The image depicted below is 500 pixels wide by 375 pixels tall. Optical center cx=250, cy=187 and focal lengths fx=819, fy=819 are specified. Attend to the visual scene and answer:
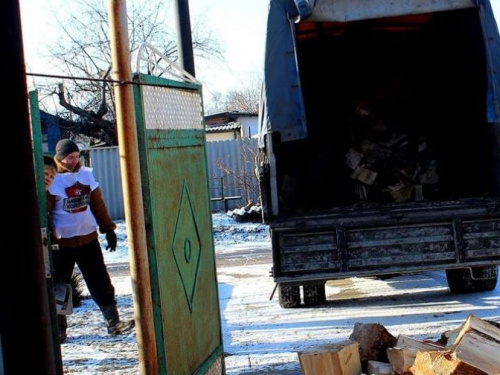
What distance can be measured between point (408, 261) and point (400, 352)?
246 centimetres

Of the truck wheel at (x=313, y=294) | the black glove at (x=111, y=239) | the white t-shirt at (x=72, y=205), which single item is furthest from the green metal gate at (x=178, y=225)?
the truck wheel at (x=313, y=294)

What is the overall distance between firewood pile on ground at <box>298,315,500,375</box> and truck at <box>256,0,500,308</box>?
72.3 inches

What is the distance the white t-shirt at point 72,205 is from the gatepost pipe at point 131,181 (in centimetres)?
326

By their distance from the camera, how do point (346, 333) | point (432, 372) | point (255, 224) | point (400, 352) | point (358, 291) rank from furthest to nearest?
point (255, 224)
point (358, 291)
point (346, 333)
point (400, 352)
point (432, 372)

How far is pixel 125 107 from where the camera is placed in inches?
170

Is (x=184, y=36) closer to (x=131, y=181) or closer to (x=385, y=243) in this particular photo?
(x=385, y=243)

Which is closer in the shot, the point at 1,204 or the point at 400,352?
the point at 1,204

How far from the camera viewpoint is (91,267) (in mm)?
7641

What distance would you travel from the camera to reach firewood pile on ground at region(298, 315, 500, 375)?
4812 mm

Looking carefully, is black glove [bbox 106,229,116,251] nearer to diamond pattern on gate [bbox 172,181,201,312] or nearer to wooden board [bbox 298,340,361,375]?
diamond pattern on gate [bbox 172,181,201,312]

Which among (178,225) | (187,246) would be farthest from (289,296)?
(178,225)

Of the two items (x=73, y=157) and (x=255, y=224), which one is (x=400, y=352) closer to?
(x=73, y=157)

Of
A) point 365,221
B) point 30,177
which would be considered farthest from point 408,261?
point 30,177

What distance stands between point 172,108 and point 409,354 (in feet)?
7.15
